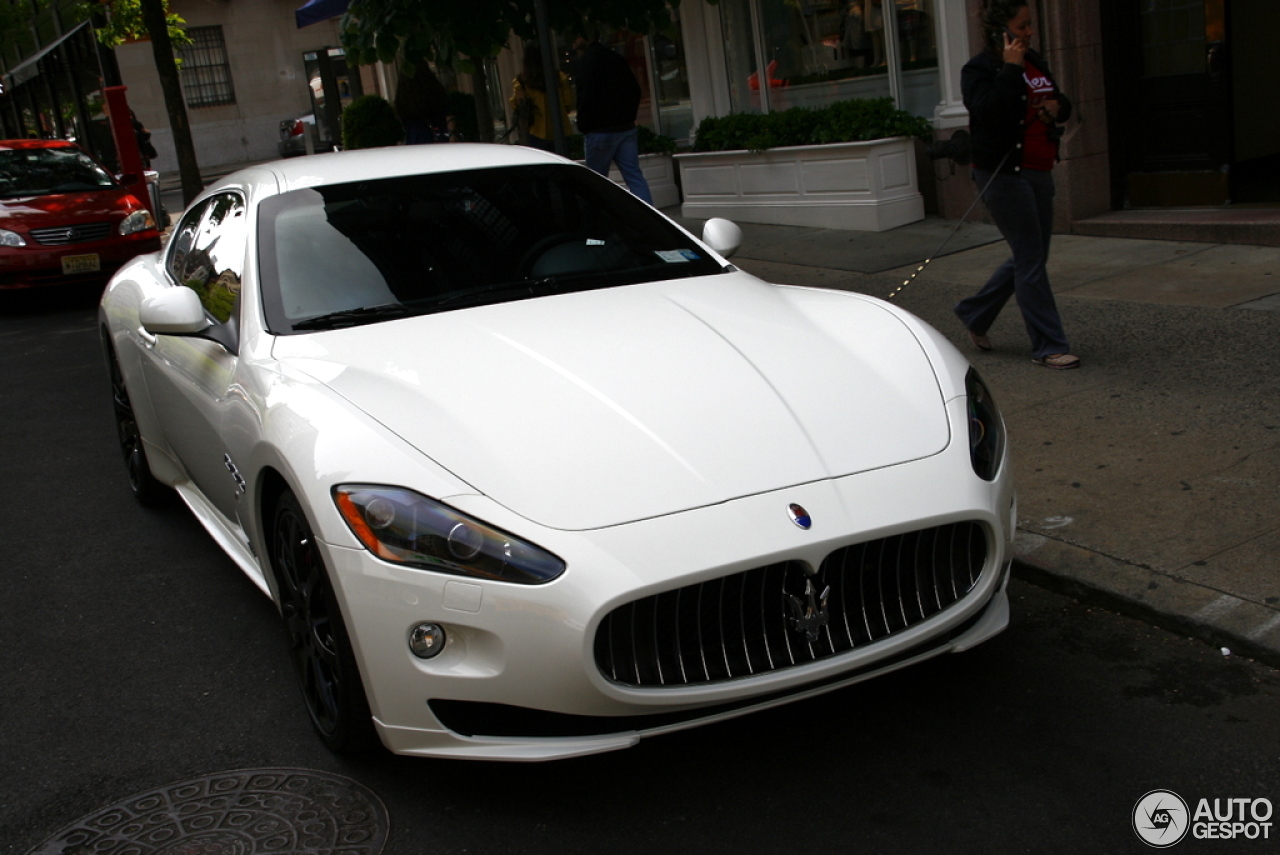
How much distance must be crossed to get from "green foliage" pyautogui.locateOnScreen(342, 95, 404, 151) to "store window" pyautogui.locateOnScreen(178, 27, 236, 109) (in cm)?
2408

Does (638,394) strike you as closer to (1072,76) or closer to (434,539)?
(434,539)

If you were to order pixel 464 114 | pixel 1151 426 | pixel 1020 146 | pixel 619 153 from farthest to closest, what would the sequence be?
pixel 464 114 → pixel 619 153 → pixel 1020 146 → pixel 1151 426

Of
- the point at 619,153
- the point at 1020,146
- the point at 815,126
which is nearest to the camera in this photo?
the point at 1020,146

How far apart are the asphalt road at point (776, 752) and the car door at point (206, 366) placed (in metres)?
0.58

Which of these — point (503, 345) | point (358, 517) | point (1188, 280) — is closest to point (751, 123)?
point (1188, 280)

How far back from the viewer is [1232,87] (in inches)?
368

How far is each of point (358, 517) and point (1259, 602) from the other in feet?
8.23

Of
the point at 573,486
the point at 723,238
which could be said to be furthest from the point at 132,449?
the point at 573,486

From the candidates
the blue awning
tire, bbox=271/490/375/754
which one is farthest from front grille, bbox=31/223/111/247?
tire, bbox=271/490/375/754

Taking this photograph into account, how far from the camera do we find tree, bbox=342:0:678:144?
8.85 m

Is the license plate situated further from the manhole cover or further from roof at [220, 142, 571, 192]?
the manhole cover

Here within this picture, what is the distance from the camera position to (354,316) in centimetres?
388

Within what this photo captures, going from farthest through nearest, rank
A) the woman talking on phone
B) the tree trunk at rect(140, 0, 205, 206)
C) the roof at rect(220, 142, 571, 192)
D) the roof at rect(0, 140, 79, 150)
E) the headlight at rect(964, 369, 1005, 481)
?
1. the tree trunk at rect(140, 0, 205, 206)
2. the roof at rect(0, 140, 79, 150)
3. the woman talking on phone
4. the roof at rect(220, 142, 571, 192)
5. the headlight at rect(964, 369, 1005, 481)

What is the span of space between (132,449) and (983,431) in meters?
4.14
